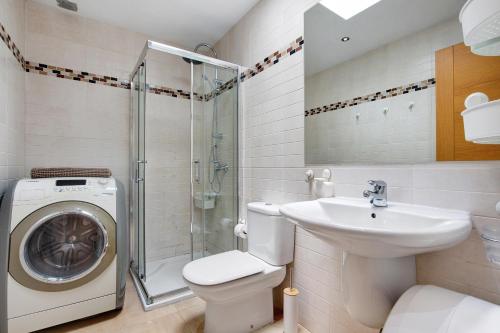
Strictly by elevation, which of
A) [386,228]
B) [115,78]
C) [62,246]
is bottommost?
[62,246]

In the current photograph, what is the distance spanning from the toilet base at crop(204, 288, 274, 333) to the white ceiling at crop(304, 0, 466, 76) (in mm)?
1500

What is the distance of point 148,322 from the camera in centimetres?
167

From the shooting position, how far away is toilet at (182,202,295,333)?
1376mm

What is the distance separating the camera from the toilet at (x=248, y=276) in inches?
54.2

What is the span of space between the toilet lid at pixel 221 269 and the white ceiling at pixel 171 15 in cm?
206

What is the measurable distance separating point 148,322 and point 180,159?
1.36m

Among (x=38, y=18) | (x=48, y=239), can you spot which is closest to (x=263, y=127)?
(x=48, y=239)

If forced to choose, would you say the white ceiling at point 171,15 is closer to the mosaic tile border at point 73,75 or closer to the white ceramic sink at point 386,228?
the mosaic tile border at point 73,75

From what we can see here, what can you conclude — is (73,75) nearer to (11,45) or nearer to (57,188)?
(11,45)

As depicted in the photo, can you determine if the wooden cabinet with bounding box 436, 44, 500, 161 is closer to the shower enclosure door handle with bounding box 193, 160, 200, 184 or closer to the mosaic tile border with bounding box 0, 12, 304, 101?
the mosaic tile border with bounding box 0, 12, 304, 101

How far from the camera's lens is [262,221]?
1713mm

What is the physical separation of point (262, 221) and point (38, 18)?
2528 mm

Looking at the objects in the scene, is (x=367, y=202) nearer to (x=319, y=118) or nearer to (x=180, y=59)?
(x=319, y=118)

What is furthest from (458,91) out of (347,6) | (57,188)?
(57,188)
